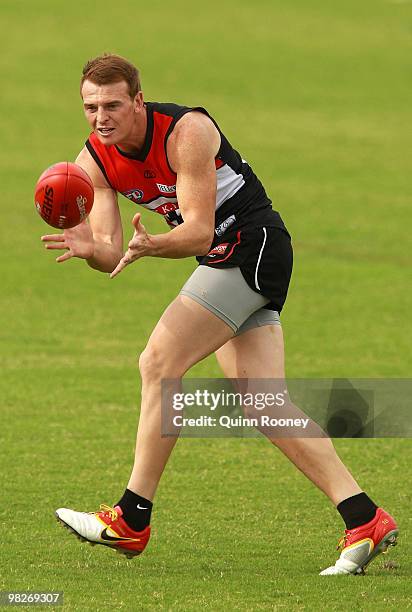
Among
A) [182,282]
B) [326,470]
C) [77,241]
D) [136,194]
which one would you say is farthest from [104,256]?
[182,282]

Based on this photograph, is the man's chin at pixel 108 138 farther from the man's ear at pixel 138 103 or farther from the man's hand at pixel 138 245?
the man's hand at pixel 138 245

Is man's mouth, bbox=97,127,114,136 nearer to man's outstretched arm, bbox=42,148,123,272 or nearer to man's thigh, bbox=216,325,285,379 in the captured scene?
man's outstretched arm, bbox=42,148,123,272

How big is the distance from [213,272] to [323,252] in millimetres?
12693

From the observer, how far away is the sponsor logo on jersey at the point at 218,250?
6.82 m

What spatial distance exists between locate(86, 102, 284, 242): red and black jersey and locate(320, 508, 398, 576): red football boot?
1.56 meters

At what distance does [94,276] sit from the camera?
17562mm

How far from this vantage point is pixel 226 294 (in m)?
6.67

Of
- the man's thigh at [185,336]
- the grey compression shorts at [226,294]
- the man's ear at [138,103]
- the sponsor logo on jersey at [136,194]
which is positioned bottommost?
the man's thigh at [185,336]

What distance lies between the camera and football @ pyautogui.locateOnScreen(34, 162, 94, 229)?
661 cm

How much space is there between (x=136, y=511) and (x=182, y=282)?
1043 cm

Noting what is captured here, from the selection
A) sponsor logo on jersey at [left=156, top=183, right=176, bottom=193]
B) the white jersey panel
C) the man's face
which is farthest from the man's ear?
the white jersey panel

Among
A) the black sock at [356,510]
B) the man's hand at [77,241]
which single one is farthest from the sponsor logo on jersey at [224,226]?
the black sock at [356,510]

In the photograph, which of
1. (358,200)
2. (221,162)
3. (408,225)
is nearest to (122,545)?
(221,162)

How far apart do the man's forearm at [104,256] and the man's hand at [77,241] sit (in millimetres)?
45
